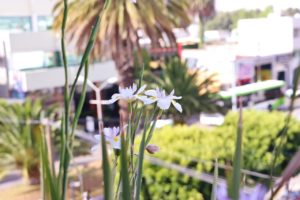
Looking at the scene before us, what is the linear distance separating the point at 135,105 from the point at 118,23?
470cm

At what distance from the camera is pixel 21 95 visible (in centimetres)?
807

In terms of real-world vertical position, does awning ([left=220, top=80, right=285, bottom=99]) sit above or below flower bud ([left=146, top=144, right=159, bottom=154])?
below

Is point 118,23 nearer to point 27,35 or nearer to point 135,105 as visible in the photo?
point 27,35

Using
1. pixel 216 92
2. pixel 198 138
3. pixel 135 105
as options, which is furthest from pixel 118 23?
pixel 135 105

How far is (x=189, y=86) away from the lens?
6.55m

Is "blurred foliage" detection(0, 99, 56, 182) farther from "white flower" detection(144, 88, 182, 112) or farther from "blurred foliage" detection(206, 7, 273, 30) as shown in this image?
"blurred foliage" detection(206, 7, 273, 30)

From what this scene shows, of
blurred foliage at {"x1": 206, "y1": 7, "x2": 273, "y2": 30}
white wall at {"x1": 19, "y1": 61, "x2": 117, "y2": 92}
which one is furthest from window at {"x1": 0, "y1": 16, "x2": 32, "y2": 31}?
blurred foliage at {"x1": 206, "y1": 7, "x2": 273, "y2": 30}

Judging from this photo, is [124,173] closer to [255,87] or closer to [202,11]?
[255,87]

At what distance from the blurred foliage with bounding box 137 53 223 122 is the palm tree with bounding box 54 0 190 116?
40.6 inches

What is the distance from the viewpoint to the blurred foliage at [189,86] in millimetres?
6418

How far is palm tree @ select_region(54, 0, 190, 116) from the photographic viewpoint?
4922 millimetres

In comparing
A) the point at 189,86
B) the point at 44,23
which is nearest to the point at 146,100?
the point at 189,86

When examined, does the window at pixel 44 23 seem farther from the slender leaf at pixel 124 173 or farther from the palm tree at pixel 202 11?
the slender leaf at pixel 124 173

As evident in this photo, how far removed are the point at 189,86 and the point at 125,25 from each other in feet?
5.88
